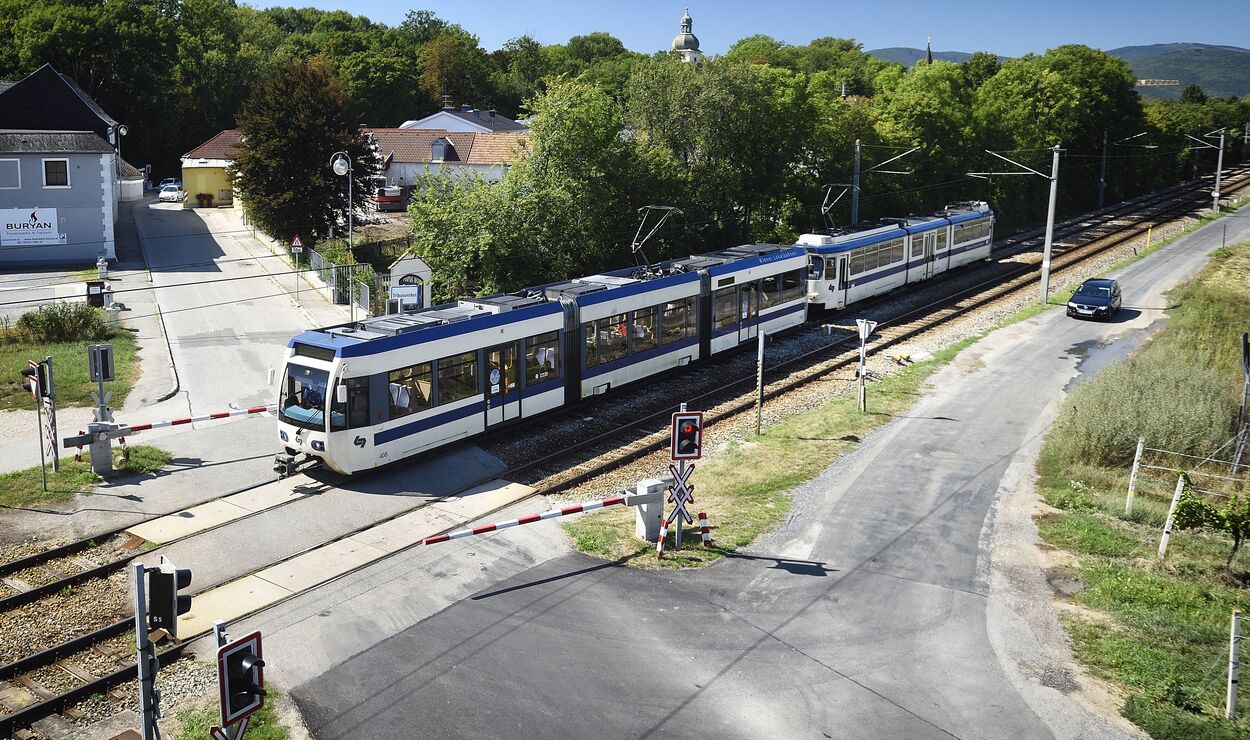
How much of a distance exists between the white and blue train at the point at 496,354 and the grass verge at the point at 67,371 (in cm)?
858

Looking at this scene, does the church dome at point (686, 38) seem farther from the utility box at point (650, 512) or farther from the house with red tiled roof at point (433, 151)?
the utility box at point (650, 512)

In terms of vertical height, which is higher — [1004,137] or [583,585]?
[1004,137]

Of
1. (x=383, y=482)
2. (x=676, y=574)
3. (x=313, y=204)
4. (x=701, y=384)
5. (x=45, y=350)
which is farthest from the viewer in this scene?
(x=313, y=204)

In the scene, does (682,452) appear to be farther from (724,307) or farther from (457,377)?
(724,307)

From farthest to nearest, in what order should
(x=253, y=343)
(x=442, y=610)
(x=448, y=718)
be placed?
(x=253, y=343)
(x=442, y=610)
(x=448, y=718)

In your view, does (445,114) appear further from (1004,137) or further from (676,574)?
(676,574)

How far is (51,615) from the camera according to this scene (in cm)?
1438

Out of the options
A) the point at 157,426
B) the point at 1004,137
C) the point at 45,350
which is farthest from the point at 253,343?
the point at 1004,137

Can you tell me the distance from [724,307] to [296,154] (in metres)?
27.5

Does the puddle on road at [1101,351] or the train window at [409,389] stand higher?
the train window at [409,389]

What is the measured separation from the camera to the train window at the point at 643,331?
85.6 ft

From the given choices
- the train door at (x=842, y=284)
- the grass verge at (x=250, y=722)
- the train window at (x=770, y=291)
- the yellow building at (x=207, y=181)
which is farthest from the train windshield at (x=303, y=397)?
the yellow building at (x=207, y=181)

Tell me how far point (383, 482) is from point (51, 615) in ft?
21.3

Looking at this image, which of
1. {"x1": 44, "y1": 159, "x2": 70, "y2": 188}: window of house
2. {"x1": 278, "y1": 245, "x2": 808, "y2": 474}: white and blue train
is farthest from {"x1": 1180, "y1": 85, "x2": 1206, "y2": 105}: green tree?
{"x1": 44, "y1": 159, "x2": 70, "y2": 188}: window of house
